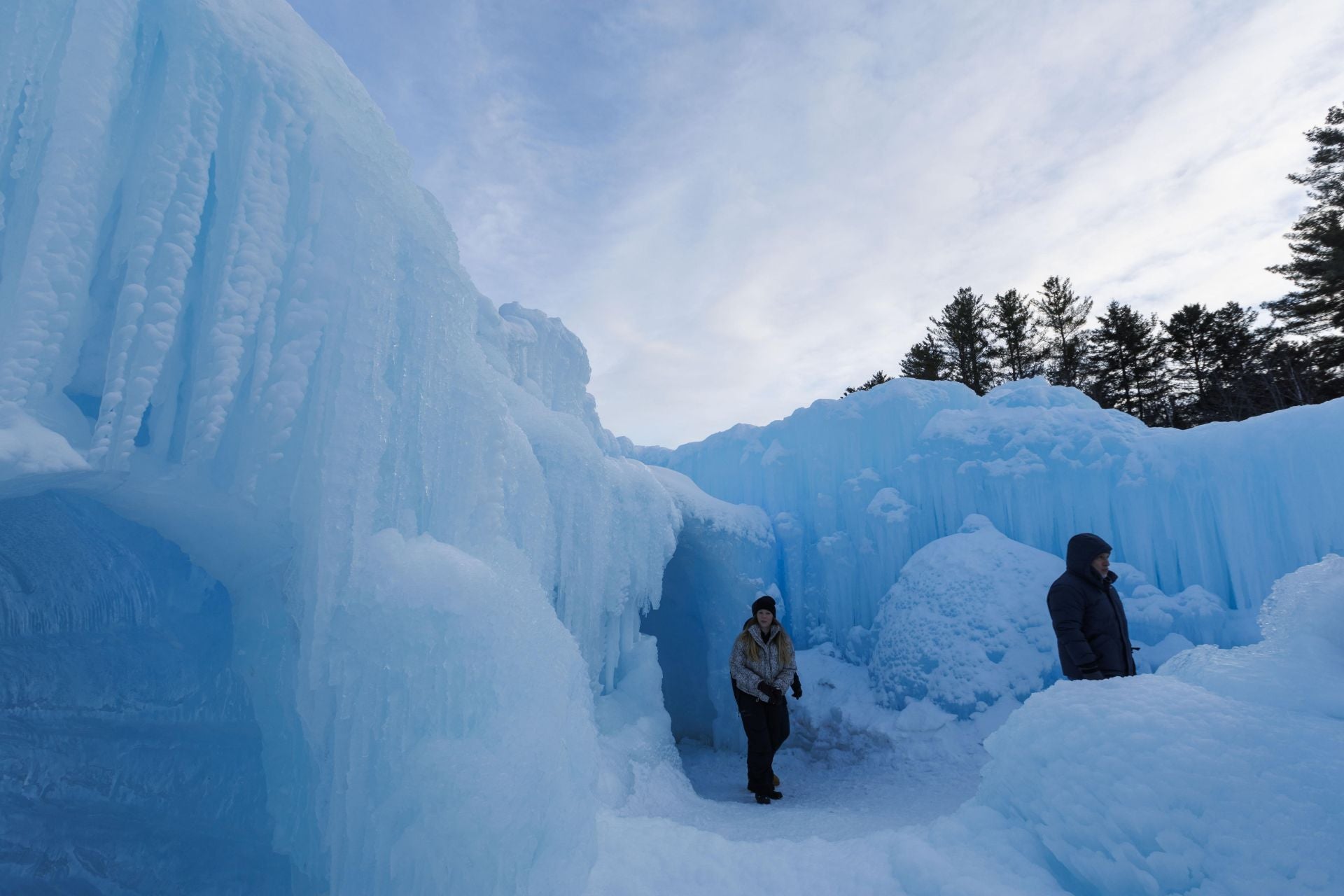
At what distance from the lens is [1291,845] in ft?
6.06

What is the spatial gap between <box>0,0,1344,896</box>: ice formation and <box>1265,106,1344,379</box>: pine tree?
18.2 m

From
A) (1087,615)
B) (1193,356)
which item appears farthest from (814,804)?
(1193,356)

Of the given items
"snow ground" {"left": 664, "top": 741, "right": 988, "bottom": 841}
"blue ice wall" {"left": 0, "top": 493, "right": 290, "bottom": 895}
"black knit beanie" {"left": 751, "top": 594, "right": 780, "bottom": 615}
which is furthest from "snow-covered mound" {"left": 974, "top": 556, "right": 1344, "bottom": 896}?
"blue ice wall" {"left": 0, "top": 493, "right": 290, "bottom": 895}

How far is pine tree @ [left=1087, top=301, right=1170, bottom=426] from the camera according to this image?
2091cm

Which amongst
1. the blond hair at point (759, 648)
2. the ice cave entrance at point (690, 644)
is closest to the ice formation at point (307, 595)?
the blond hair at point (759, 648)

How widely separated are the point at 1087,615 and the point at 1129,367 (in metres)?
21.6

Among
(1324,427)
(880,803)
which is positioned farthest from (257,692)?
(1324,427)

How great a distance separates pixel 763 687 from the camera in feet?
17.8

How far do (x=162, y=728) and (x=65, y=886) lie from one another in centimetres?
88

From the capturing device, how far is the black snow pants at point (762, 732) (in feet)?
17.8

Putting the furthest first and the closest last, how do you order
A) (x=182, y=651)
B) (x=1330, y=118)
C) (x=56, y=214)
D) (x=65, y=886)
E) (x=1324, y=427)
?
(x=1330, y=118)
(x=1324, y=427)
(x=182, y=651)
(x=65, y=886)
(x=56, y=214)

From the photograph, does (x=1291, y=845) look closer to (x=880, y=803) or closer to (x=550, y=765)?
(x=550, y=765)

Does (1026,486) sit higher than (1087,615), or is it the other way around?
(1026,486)

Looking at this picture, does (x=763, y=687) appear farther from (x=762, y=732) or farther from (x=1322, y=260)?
(x=1322, y=260)
